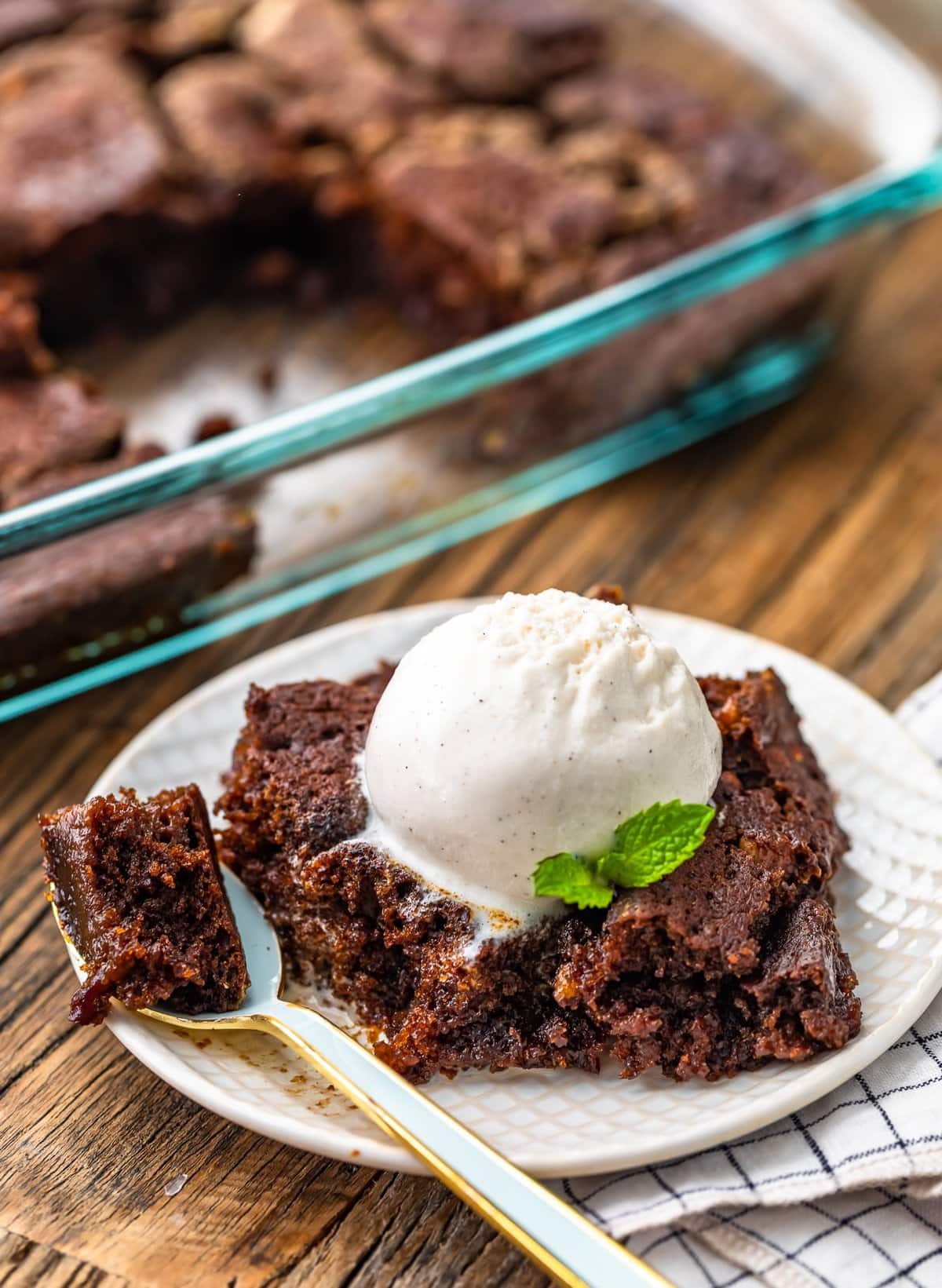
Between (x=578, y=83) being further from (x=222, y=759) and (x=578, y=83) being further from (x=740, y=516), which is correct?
(x=222, y=759)

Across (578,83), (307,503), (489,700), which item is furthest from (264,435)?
(578,83)

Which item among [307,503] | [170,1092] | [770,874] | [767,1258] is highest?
[770,874]

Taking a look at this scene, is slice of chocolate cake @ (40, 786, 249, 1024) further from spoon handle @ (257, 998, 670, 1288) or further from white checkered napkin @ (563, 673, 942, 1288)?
white checkered napkin @ (563, 673, 942, 1288)

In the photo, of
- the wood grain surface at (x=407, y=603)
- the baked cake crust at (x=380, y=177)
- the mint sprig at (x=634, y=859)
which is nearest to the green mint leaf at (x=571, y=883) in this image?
the mint sprig at (x=634, y=859)

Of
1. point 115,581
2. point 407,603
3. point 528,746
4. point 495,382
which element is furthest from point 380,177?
point 528,746

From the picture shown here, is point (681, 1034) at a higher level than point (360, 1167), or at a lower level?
higher

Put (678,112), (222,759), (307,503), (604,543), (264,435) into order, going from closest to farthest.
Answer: (222,759) < (264,435) < (307,503) < (604,543) < (678,112)

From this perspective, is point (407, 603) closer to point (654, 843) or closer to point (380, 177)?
point (380, 177)
